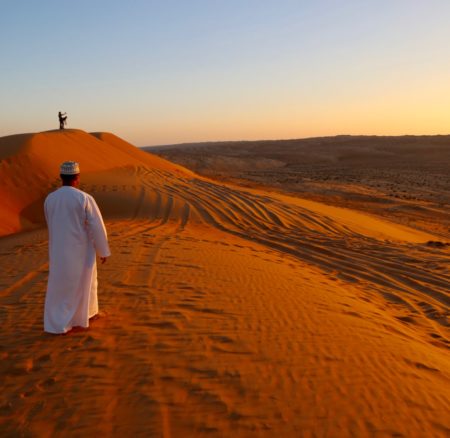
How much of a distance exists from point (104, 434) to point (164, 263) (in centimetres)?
409

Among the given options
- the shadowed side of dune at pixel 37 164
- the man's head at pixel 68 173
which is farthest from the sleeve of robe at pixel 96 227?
the shadowed side of dune at pixel 37 164

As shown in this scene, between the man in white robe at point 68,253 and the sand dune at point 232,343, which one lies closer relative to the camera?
the sand dune at point 232,343

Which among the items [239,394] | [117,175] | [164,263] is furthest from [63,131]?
[239,394]

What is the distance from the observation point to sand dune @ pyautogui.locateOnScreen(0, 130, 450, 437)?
3.03m

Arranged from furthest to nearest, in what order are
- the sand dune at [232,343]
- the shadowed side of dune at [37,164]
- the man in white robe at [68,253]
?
the shadowed side of dune at [37,164], the man in white robe at [68,253], the sand dune at [232,343]

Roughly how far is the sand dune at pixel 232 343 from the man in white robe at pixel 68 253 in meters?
0.18

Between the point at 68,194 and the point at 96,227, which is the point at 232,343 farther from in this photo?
the point at 68,194

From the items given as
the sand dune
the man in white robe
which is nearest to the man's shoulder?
the man in white robe

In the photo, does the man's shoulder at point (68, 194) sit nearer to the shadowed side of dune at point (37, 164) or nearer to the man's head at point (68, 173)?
the man's head at point (68, 173)

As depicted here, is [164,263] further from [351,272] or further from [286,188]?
[286,188]

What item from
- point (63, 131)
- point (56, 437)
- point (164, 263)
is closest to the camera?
point (56, 437)

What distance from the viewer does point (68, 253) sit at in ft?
13.7

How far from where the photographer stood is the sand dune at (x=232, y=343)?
303 cm

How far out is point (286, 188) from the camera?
2508 centimetres
